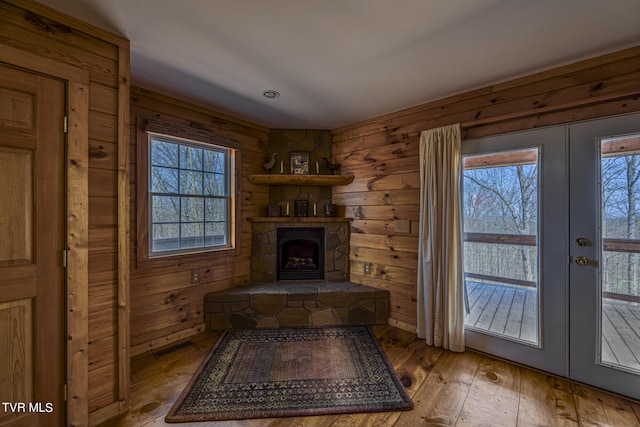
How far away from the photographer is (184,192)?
2.84 meters

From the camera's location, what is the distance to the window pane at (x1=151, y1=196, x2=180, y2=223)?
2637mm

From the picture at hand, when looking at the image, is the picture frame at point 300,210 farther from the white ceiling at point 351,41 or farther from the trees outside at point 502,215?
the trees outside at point 502,215

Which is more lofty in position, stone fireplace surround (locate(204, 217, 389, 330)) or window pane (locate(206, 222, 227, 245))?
window pane (locate(206, 222, 227, 245))

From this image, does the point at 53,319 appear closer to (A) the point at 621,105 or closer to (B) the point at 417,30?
(B) the point at 417,30

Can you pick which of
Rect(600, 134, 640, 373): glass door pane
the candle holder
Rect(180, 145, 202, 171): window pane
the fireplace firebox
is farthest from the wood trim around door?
Rect(600, 134, 640, 373): glass door pane

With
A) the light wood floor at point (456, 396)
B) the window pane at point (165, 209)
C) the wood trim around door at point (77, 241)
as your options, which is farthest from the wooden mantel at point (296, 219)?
the wood trim around door at point (77, 241)

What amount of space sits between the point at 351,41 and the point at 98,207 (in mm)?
1983

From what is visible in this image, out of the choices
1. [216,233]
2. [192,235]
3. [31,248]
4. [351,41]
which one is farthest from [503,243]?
[31,248]

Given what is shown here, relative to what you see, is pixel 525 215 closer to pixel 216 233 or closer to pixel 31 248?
pixel 216 233

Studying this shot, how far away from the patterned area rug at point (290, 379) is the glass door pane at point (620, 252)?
1.59 meters

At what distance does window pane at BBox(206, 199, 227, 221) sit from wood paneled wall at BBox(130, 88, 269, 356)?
18 centimetres

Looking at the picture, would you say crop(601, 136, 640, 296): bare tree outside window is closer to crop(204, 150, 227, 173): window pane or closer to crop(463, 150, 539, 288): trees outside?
crop(463, 150, 539, 288): trees outside

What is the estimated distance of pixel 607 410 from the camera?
5.70 feet

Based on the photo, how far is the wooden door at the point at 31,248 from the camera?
1.37m
